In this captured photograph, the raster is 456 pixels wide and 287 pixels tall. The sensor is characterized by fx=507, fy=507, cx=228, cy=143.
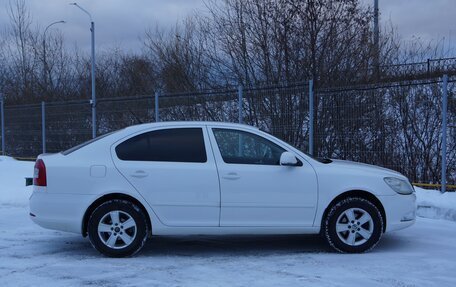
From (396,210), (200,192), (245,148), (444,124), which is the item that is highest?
(444,124)

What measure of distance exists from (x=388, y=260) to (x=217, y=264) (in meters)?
2.02

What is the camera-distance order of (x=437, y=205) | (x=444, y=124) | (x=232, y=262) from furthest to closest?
(x=444, y=124) → (x=437, y=205) → (x=232, y=262)

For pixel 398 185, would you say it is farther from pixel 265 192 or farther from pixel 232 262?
pixel 232 262

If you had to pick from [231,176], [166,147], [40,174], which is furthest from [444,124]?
[40,174]

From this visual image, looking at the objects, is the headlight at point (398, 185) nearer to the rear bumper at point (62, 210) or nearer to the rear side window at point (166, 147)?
the rear side window at point (166, 147)

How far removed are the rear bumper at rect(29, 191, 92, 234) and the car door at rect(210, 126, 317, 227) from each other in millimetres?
1669

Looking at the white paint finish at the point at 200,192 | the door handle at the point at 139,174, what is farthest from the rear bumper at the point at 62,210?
the door handle at the point at 139,174

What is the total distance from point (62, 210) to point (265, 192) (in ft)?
8.00

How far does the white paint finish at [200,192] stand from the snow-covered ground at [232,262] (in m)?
0.40

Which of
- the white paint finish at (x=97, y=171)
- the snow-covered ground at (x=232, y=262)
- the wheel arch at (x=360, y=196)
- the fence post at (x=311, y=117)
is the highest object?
the fence post at (x=311, y=117)

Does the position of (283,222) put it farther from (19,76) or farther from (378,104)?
(19,76)

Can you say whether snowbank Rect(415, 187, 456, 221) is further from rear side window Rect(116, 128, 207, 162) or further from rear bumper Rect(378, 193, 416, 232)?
rear side window Rect(116, 128, 207, 162)

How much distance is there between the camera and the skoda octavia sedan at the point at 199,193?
606cm

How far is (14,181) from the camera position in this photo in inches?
479
